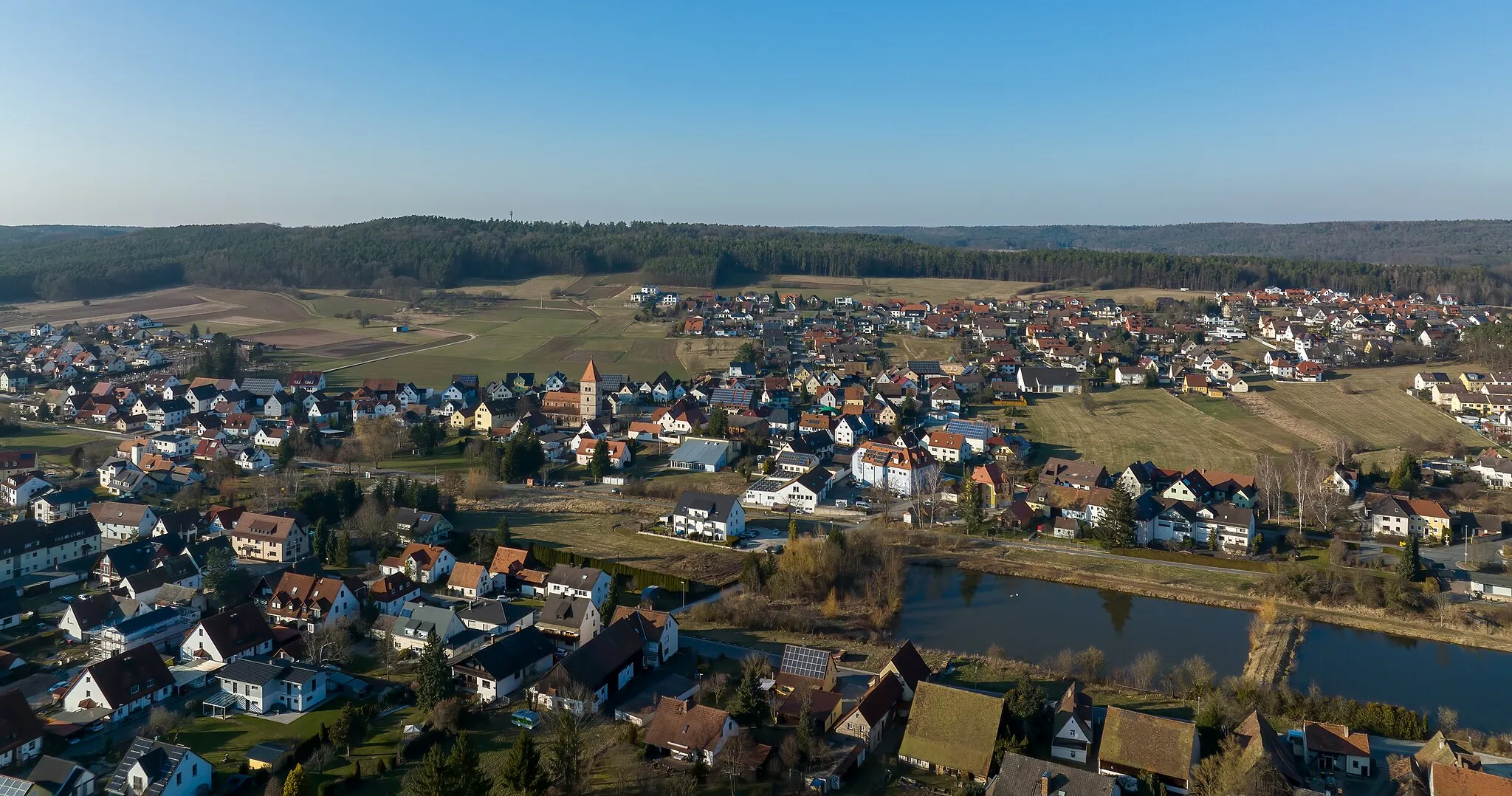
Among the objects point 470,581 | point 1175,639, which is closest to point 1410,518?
point 1175,639

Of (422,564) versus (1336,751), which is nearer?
(1336,751)

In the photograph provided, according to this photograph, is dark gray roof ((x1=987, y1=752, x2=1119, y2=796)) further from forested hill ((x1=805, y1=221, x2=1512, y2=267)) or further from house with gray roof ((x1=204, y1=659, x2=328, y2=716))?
forested hill ((x1=805, y1=221, x2=1512, y2=267))

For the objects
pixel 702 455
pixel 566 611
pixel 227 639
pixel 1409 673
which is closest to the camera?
pixel 227 639

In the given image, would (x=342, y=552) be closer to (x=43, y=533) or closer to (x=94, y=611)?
(x=94, y=611)

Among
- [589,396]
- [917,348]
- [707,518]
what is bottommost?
Answer: [707,518]

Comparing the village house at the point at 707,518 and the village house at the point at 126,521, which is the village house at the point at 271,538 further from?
the village house at the point at 707,518

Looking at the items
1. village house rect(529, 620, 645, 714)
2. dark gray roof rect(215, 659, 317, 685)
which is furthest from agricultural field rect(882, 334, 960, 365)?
dark gray roof rect(215, 659, 317, 685)

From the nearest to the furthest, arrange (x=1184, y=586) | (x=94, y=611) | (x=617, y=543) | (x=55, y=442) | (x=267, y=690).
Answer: (x=267, y=690), (x=94, y=611), (x=1184, y=586), (x=617, y=543), (x=55, y=442)
